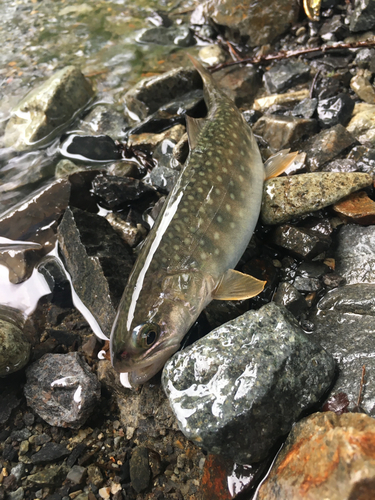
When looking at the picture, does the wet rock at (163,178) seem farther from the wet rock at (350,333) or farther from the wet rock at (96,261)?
the wet rock at (350,333)

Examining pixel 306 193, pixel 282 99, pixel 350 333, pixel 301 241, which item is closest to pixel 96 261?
pixel 301 241

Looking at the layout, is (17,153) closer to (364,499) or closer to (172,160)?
(172,160)

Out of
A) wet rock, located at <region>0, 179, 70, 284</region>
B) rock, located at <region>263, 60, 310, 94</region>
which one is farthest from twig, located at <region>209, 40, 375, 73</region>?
wet rock, located at <region>0, 179, 70, 284</region>

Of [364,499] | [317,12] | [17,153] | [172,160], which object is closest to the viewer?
[364,499]

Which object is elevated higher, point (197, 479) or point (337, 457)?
point (337, 457)

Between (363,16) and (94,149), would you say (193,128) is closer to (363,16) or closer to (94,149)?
(94,149)

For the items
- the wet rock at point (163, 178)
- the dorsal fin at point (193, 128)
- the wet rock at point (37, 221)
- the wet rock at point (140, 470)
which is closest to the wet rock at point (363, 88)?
the dorsal fin at point (193, 128)

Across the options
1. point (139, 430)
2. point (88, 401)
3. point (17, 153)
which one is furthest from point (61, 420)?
point (17, 153)

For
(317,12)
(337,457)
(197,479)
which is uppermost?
(317,12)
